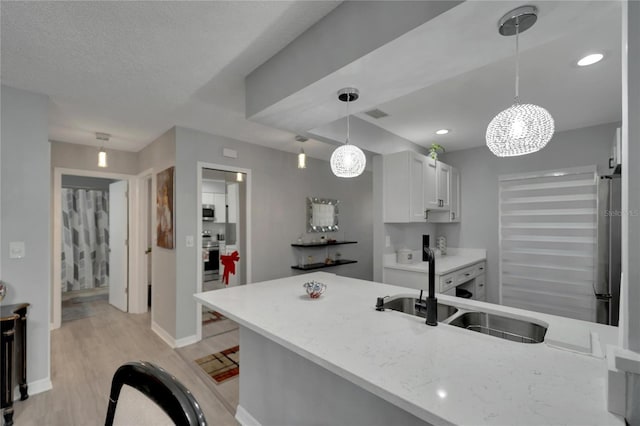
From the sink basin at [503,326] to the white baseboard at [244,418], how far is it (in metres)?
1.41

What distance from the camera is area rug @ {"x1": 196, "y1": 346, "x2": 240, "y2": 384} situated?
2.62 m

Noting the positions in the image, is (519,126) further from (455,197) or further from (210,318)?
(210,318)

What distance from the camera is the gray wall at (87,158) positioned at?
146 inches

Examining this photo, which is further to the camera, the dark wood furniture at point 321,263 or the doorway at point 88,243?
the doorway at point 88,243

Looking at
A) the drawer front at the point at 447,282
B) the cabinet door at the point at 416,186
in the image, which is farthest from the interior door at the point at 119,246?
the drawer front at the point at 447,282

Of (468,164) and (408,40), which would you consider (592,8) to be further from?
→ (468,164)

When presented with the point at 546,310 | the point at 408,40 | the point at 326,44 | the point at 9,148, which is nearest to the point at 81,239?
the point at 9,148

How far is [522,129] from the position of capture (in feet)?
4.45

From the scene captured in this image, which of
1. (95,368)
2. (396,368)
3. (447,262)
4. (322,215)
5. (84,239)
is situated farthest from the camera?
(84,239)

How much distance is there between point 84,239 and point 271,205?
165 inches

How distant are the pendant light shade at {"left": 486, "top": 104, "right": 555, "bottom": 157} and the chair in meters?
1.60

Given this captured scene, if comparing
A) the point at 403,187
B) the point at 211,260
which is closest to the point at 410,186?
the point at 403,187

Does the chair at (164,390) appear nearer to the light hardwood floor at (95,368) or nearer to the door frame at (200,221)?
the light hardwood floor at (95,368)

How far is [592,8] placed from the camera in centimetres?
112
